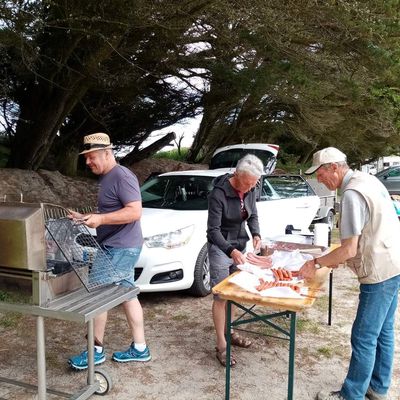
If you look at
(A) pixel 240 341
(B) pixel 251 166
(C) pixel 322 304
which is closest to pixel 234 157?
(C) pixel 322 304

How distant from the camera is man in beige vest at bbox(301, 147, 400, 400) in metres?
2.66

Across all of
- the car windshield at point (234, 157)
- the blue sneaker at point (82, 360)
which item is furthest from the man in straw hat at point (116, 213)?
the car windshield at point (234, 157)

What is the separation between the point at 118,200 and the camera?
325 cm

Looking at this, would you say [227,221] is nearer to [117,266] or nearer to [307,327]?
[117,266]

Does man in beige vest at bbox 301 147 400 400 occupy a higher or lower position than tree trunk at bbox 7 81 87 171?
lower

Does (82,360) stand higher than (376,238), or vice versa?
(376,238)

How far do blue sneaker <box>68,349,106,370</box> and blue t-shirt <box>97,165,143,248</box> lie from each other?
0.94 metres

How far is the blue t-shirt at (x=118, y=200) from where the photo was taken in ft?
10.6

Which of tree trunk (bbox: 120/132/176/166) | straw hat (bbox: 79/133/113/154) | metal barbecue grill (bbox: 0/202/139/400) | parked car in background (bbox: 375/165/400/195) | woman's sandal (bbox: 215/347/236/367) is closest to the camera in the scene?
metal barbecue grill (bbox: 0/202/139/400)

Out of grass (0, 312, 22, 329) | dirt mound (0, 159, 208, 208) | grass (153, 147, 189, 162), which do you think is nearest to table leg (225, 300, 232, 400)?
grass (0, 312, 22, 329)

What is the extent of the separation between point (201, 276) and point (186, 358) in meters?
1.47

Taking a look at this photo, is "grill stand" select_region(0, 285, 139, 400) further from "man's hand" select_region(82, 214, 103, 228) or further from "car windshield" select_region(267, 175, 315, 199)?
"car windshield" select_region(267, 175, 315, 199)

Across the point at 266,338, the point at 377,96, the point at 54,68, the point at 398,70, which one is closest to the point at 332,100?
the point at 377,96

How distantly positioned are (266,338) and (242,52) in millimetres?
6043
